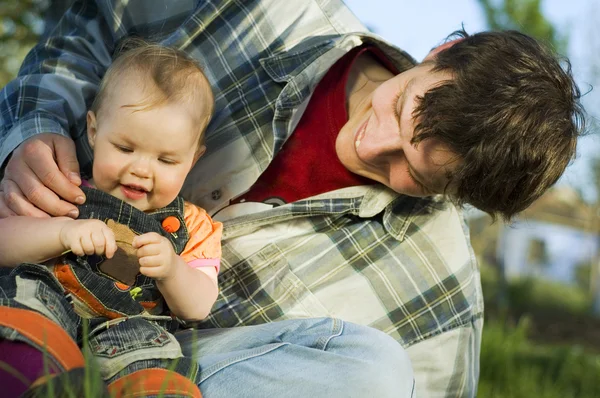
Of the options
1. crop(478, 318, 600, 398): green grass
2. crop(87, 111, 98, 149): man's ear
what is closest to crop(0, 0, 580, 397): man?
crop(87, 111, 98, 149): man's ear

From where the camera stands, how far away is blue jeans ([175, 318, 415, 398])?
1778mm

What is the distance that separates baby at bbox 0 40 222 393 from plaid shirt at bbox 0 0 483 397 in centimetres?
38

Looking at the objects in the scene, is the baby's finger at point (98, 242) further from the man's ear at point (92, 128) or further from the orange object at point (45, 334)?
the man's ear at point (92, 128)

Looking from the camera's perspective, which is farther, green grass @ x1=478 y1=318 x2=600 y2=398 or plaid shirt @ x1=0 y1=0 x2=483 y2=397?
green grass @ x1=478 y1=318 x2=600 y2=398

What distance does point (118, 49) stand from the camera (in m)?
2.36

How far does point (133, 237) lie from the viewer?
6.10ft

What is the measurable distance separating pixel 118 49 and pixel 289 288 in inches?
34.6

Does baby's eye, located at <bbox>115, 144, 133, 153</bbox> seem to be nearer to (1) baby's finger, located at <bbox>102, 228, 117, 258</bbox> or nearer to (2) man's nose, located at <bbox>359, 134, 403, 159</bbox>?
(1) baby's finger, located at <bbox>102, 228, 117, 258</bbox>

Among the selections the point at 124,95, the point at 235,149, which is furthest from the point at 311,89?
the point at 124,95

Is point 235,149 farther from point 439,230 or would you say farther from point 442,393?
point 442,393

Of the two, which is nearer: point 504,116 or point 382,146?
point 504,116

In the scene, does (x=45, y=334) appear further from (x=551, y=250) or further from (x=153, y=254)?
(x=551, y=250)

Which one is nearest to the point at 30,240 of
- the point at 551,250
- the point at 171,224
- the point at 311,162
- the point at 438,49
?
the point at 171,224

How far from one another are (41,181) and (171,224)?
1.06 ft
